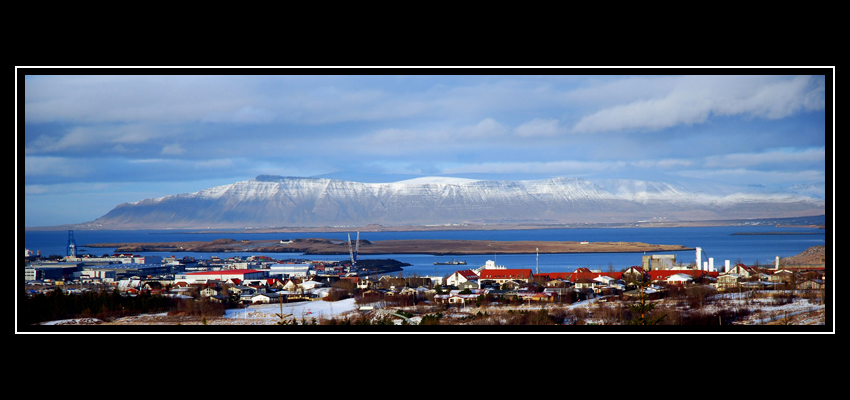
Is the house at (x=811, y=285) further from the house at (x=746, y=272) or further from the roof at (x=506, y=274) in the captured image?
the roof at (x=506, y=274)

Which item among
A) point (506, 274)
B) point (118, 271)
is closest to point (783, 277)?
point (506, 274)

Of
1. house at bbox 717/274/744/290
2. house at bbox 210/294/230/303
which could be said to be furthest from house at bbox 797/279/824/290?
house at bbox 210/294/230/303

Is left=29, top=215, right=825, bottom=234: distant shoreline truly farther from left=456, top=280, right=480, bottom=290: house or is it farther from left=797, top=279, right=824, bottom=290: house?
left=797, top=279, right=824, bottom=290: house

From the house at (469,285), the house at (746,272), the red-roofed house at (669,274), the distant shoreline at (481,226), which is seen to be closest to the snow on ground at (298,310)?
the house at (469,285)
